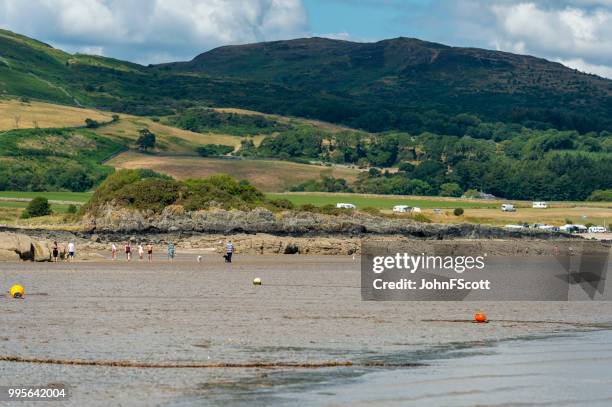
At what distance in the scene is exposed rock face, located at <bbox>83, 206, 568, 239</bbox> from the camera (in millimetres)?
73375

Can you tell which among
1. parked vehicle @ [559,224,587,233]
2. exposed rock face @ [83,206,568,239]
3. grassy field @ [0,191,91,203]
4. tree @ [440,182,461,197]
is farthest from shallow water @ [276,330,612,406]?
tree @ [440,182,461,197]

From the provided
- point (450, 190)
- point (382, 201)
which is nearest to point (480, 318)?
point (382, 201)

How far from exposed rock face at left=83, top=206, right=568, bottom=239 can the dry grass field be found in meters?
101

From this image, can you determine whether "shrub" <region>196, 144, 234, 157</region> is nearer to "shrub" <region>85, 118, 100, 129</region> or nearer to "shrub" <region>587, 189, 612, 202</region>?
"shrub" <region>85, 118, 100, 129</region>

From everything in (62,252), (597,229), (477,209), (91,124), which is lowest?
(597,229)

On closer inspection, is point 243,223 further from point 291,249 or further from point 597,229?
point 597,229

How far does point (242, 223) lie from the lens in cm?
7394

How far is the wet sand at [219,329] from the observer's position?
2039 centimetres

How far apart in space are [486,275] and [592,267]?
11.8 metres

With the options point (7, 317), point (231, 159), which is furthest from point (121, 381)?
point (231, 159)

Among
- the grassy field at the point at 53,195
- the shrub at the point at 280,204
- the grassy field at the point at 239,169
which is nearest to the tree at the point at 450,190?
the grassy field at the point at 239,169

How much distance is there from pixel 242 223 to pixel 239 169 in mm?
83410

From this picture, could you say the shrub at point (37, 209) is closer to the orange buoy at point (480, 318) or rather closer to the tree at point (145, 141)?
the orange buoy at point (480, 318)

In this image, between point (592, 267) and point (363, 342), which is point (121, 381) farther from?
point (592, 267)
